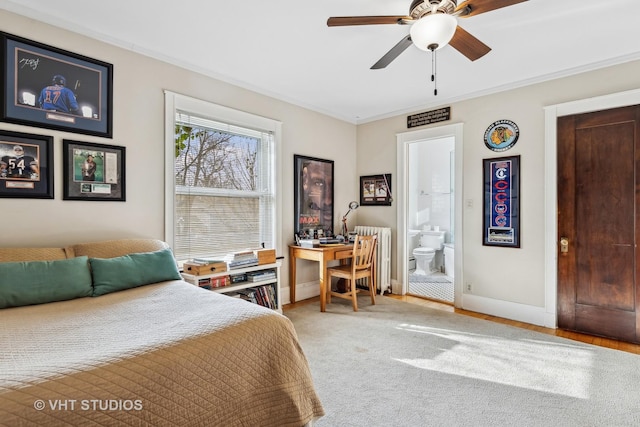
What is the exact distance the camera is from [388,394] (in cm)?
198

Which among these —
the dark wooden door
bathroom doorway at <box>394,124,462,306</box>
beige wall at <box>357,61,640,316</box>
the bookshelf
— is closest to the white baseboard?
beige wall at <box>357,61,640,316</box>

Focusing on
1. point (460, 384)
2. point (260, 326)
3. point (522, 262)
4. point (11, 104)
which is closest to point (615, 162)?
point (522, 262)

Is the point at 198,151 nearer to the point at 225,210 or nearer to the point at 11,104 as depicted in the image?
the point at 225,210

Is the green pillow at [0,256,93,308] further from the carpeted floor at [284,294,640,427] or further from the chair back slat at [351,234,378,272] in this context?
the chair back slat at [351,234,378,272]

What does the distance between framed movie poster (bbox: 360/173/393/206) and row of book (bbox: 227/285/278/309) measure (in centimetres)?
206

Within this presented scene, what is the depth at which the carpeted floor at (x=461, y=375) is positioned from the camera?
1782 mm

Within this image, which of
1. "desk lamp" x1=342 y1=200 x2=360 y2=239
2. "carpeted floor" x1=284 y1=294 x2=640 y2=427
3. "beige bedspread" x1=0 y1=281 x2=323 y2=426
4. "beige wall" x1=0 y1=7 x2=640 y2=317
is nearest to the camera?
"beige bedspread" x1=0 y1=281 x2=323 y2=426

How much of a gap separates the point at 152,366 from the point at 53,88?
7.48 feet

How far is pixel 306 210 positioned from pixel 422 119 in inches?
74.9

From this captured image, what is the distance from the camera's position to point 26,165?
218 cm

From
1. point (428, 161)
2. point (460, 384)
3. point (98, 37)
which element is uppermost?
point (98, 37)

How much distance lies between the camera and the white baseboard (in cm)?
322

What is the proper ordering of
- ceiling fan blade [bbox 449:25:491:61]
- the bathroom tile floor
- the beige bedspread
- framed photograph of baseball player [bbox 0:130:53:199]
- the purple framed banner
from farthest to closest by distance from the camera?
the bathroom tile floor
the purple framed banner
framed photograph of baseball player [bbox 0:130:53:199]
ceiling fan blade [bbox 449:25:491:61]
the beige bedspread

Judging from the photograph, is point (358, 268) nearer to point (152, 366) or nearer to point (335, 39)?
point (335, 39)
